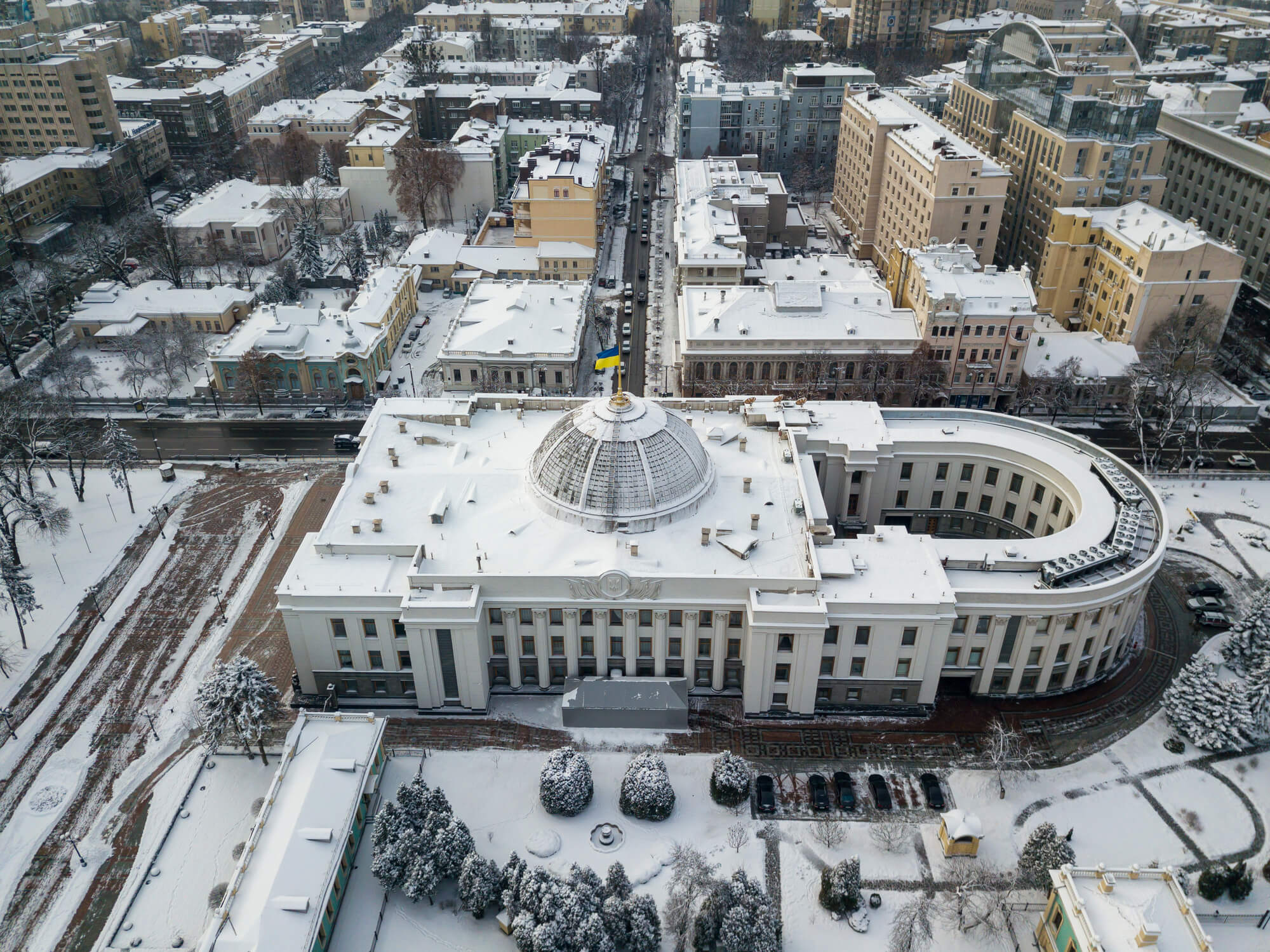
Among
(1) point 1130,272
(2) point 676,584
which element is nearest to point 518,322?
(2) point 676,584

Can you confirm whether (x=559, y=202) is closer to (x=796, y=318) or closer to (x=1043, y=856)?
(x=796, y=318)

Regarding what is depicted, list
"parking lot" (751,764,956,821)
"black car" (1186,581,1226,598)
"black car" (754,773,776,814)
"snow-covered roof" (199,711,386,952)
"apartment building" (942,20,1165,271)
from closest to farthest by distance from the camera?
"snow-covered roof" (199,711,386,952)
"parking lot" (751,764,956,821)
"black car" (754,773,776,814)
"black car" (1186,581,1226,598)
"apartment building" (942,20,1165,271)

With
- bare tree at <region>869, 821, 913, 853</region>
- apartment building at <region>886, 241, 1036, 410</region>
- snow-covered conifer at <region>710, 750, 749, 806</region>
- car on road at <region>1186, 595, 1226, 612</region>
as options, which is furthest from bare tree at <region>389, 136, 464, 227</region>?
bare tree at <region>869, 821, 913, 853</region>

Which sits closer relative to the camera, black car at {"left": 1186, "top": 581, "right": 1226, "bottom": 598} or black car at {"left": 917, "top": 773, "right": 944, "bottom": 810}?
black car at {"left": 917, "top": 773, "right": 944, "bottom": 810}

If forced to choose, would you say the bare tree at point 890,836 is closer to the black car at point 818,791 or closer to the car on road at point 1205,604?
the black car at point 818,791

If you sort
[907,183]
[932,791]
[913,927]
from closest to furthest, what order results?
[913,927], [932,791], [907,183]

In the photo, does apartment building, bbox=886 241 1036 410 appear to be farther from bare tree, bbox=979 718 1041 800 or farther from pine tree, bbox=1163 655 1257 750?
bare tree, bbox=979 718 1041 800
